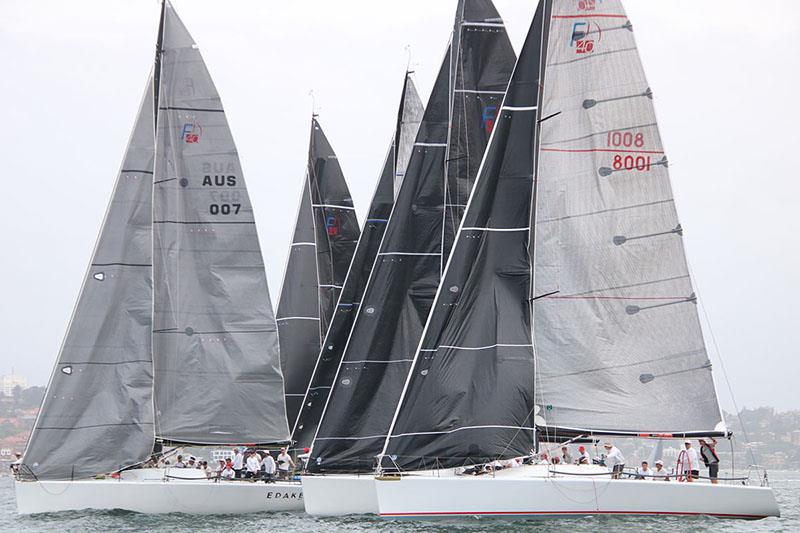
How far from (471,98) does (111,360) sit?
10245 millimetres

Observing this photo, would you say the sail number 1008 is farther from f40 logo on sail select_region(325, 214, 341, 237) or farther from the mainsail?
f40 logo on sail select_region(325, 214, 341, 237)

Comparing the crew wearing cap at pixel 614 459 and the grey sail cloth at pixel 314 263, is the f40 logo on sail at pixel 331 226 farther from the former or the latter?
the crew wearing cap at pixel 614 459

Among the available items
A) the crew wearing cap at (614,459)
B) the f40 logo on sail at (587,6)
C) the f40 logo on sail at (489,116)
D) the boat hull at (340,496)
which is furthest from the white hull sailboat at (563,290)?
the f40 logo on sail at (489,116)

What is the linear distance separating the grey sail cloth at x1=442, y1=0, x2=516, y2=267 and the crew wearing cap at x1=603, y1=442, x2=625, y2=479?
6851 millimetres

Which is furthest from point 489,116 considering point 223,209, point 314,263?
point 314,263

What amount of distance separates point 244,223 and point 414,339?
5142 mm

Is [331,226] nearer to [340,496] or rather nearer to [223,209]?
[223,209]

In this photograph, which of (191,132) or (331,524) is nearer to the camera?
(331,524)

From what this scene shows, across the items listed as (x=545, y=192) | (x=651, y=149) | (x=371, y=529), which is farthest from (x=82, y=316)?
(x=651, y=149)

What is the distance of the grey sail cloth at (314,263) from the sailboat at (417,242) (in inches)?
256

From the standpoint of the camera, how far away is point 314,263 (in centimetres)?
3881

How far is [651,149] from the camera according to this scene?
27.1m

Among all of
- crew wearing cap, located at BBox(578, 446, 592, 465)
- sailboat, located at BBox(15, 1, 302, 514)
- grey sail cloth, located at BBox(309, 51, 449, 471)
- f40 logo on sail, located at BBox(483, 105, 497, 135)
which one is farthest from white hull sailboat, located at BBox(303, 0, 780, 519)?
sailboat, located at BBox(15, 1, 302, 514)

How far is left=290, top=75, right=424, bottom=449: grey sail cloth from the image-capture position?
3384cm
